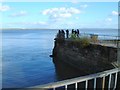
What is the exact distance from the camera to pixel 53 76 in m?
22.8

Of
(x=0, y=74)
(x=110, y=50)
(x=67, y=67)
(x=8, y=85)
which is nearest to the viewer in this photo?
(x=110, y=50)

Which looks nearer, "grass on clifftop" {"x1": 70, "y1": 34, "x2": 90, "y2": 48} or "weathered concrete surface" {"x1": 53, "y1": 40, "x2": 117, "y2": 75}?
"weathered concrete surface" {"x1": 53, "y1": 40, "x2": 117, "y2": 75}

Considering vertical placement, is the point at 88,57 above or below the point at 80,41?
below

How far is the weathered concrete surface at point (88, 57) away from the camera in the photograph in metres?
18.0

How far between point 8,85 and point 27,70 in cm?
675

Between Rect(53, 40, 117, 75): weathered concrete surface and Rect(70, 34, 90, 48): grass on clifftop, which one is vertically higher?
Rect(70, 34, 90, 48): grass on clifftop

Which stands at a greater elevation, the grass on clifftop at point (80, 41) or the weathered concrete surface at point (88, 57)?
the grass on clifftop at point (80, 41)

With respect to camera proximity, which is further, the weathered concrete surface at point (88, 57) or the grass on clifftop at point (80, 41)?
the grass on clifftop at point (80, 41)

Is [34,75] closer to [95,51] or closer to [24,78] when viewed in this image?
[24,78]

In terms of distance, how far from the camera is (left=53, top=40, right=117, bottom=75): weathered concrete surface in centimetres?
1799

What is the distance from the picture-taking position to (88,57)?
2164 cm

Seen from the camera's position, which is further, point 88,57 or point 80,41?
point 80,41

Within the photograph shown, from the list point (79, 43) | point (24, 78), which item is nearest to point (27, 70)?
point (24, 78)

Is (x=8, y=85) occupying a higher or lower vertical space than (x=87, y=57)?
lower
